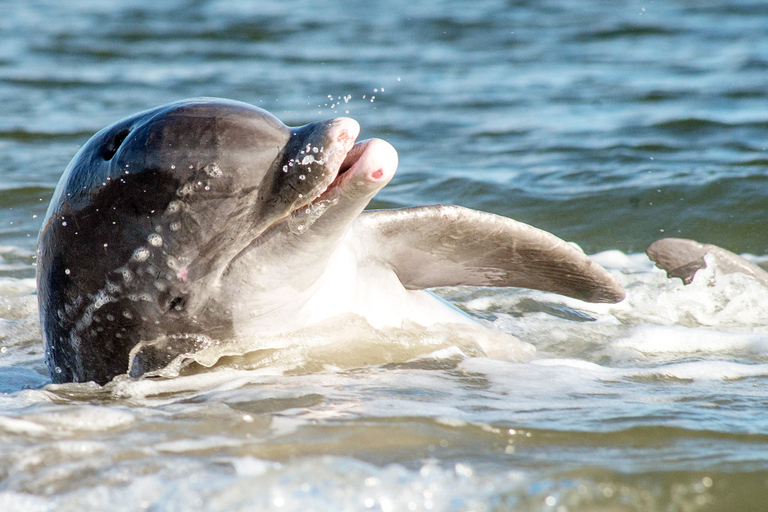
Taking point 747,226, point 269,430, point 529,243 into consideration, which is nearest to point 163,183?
point 269,430

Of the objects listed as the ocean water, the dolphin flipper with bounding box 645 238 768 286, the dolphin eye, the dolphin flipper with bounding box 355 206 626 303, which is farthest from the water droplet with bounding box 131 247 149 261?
the dolphin flipper with bounding box 645 238 768 286

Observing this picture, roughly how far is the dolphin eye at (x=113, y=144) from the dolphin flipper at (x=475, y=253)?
1124mm

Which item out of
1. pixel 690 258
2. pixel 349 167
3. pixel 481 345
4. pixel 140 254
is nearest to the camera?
pixel 349 167

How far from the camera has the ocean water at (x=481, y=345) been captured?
2508 millimetres

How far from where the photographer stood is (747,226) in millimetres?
7266

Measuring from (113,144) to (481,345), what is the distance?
185 centimetres

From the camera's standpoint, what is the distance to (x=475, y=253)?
4.29 m

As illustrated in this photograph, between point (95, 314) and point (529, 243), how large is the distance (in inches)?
76.1

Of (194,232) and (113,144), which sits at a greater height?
(113,144)

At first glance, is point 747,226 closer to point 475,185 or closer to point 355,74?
point 475,185

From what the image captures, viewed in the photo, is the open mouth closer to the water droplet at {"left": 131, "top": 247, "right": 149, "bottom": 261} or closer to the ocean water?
the water droplet at {"left": 131, "top": 247, "right": 149, "bottom": 261}

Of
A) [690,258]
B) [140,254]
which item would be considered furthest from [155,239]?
[690,258]

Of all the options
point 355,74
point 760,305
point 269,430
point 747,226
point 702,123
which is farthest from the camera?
point 355,74

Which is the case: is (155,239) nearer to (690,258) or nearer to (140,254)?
(140,254)
